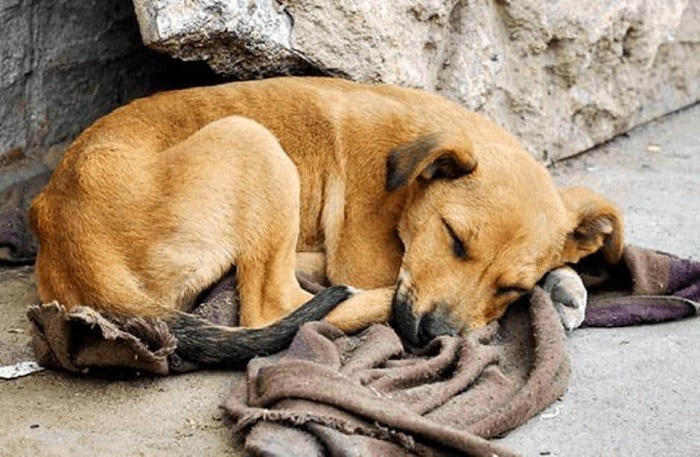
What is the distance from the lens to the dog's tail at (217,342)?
17.8ft

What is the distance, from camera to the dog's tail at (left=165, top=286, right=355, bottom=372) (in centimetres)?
544

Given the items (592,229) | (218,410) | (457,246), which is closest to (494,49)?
(592,229)

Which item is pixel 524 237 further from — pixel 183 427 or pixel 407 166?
pixel 183 427

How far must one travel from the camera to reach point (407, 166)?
19.6 ft

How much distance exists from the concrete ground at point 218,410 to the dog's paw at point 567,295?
84 mm

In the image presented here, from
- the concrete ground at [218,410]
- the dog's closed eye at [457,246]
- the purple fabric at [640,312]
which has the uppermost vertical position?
the dog's closed eye at [457,246]

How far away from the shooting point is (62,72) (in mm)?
7359

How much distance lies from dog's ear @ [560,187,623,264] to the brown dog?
0.03ft

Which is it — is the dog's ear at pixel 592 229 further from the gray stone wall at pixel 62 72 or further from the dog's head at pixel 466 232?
the gray stone wall at pixel 62 72


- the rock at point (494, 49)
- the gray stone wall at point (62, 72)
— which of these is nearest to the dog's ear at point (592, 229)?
the rock at point (494, 49)

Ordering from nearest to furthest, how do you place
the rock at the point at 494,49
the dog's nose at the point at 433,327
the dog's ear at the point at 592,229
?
the dog's nose at the point at 433,327 < the dog's ear at the point at 592,229 < the rock at the point at 494,49

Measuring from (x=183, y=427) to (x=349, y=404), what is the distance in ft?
2.37

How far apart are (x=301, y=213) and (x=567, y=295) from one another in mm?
1418

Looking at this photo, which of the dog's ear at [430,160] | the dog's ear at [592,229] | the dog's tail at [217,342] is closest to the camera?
the dog's tail at [217,342]
